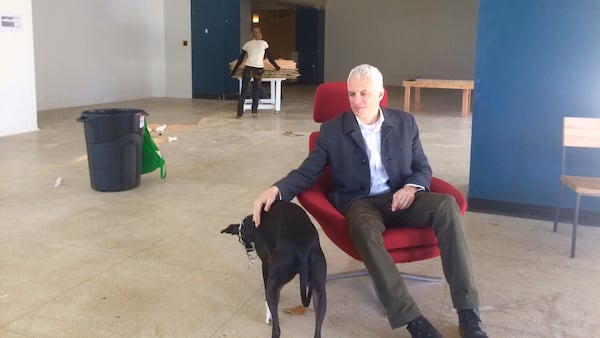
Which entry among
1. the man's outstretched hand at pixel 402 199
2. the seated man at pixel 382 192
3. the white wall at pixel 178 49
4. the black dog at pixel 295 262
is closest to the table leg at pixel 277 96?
the white wall at pixel 178 49

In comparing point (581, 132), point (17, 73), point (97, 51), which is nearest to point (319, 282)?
point (581, 132)

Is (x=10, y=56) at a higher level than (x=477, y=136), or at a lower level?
higher

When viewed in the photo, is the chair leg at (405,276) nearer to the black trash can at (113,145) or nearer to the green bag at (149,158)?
the black trash can at (113,145)

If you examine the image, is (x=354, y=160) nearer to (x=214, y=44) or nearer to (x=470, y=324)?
(x=470, y=324)

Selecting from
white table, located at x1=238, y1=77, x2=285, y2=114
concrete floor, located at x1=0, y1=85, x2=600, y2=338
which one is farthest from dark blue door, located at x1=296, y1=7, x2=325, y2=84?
concrete floor, located at x1=0, y1=85, x2=600, y2=338

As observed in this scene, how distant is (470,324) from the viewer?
2.28m

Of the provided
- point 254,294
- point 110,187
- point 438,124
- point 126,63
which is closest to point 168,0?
point 126,63

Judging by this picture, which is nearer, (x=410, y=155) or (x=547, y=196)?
(x=410, y=155)

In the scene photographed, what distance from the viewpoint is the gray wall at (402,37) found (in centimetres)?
1836

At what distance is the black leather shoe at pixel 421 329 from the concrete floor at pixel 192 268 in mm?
228

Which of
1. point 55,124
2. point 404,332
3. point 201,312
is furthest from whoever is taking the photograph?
point 55,124

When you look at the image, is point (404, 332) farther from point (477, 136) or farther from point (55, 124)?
point (55, 124)

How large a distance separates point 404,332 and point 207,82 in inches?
447

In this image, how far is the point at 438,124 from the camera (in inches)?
357
